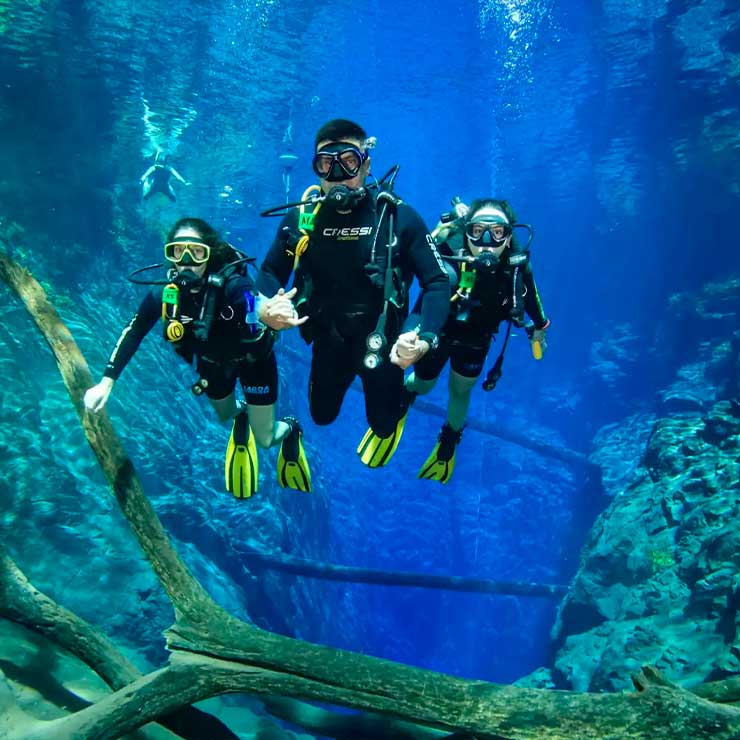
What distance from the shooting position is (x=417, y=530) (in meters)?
24.9

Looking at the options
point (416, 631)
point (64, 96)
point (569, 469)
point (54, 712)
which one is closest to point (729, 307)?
point (569, 469)

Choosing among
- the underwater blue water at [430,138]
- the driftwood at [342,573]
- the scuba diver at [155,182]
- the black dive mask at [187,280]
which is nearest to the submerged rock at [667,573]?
the driftwood at [342,573]

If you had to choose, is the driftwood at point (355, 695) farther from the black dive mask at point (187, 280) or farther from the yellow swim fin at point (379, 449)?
the black dive mask at point (187, 280)

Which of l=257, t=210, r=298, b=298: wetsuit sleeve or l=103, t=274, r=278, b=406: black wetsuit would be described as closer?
l=103, t=274, r=278, b=406: black wetsuit

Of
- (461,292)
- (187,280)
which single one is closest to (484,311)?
(461,292)

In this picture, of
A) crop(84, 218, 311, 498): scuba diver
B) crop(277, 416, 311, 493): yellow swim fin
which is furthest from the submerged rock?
crop(84, 218, 311, 498): scuba diver

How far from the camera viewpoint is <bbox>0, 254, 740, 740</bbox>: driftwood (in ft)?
8.94

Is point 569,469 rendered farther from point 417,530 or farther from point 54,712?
point 54,712

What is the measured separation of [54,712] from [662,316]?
2571 cm

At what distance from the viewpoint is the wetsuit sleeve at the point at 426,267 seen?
355 cm

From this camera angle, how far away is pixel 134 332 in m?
4.04

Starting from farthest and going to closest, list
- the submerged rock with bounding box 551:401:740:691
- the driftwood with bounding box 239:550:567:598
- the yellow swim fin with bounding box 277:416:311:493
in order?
1. the driftwood with bounding box 239:550:567:598
2. the submerged rock with bounding box 551:401:740:691
3. the yellow swim fin with bounding box 277:416:311:493

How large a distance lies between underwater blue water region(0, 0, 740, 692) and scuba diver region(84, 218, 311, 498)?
7.35 metres

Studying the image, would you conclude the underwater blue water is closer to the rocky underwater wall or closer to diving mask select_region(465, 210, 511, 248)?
the rocky underwater wall
